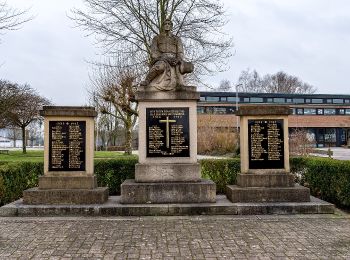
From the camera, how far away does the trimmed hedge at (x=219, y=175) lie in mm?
10031

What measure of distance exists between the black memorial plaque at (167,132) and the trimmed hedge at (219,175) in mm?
2695

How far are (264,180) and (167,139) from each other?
2.77 meters

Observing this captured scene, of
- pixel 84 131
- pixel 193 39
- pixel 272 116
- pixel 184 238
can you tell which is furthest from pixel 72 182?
pixel 193 39

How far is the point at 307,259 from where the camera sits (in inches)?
216

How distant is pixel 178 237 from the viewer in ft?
22.1

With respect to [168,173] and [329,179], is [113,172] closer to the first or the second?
[168,173]

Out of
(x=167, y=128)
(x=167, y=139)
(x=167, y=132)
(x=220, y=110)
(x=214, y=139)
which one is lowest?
(x=167, y=139)

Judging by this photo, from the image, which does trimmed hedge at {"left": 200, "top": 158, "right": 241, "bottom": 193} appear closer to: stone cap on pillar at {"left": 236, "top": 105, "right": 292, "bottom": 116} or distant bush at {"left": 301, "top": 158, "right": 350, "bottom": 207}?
distant bush at {"left": 301, "top": 158, "right": 350, "bottom": 207}

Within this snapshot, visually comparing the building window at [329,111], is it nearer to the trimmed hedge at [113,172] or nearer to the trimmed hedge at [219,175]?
the trimmed hedge at [219,175]

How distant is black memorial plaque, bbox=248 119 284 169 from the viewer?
984cm

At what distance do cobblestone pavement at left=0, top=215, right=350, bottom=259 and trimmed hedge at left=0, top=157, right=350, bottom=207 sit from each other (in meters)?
1.65

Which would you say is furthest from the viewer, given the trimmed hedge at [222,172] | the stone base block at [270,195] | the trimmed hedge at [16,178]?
the trimmed hedge at [222,172]

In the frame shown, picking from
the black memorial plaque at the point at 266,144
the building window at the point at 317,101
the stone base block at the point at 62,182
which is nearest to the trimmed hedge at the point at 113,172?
the stone base block at the point at 62,182

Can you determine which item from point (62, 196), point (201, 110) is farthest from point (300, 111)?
point (62, 196)
